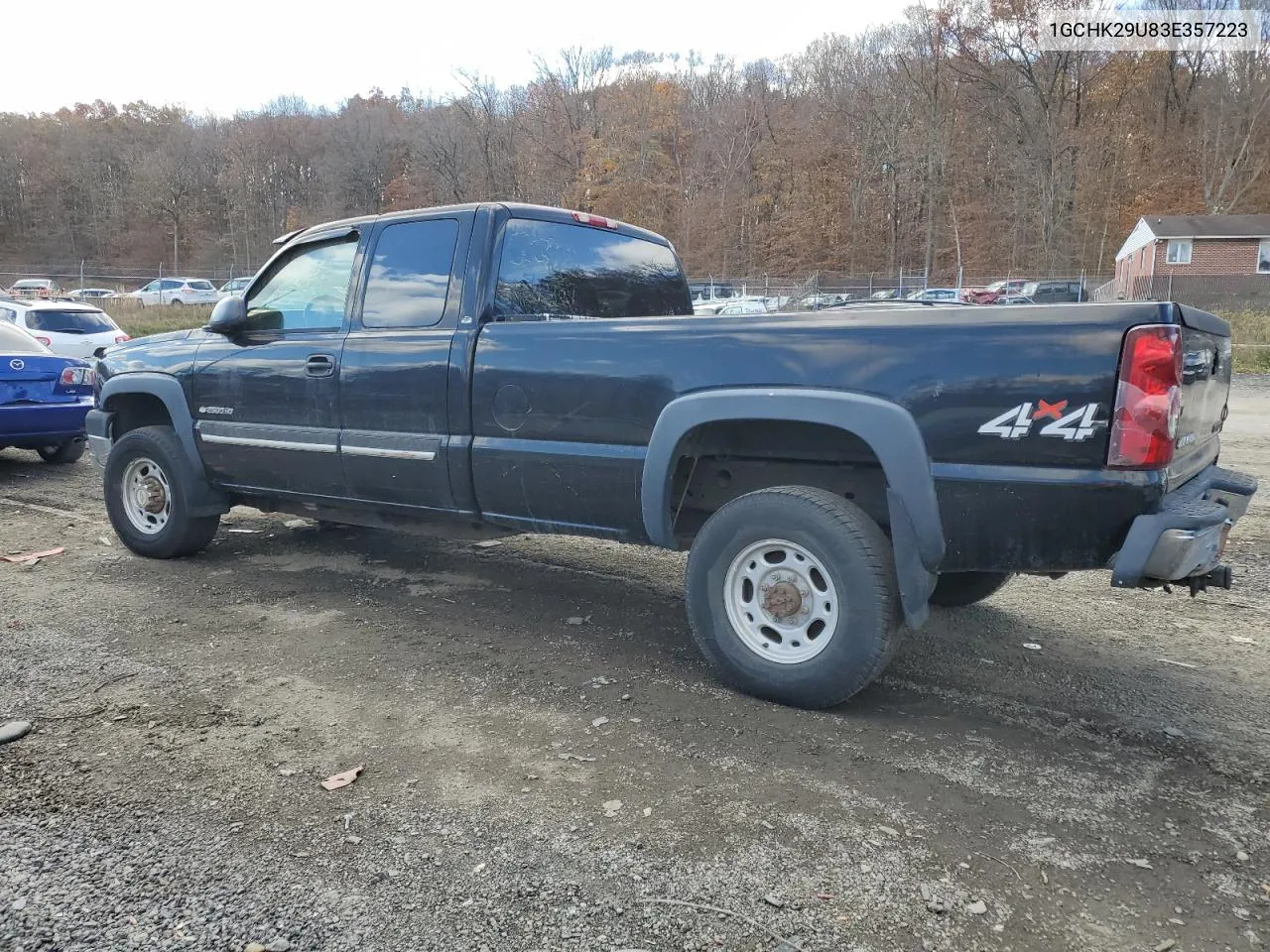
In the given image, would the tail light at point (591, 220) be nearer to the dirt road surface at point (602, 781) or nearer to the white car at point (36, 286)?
the dirt road surface at point (602, 781)

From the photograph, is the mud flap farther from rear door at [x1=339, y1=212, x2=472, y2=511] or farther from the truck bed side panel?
rear door at [x1=339, y1=212, x2=472, y2=511]

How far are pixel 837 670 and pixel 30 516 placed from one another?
22.0 ft

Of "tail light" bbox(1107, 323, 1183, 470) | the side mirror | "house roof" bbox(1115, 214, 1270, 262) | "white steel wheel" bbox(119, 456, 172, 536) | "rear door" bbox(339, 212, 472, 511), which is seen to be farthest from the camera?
"house roof" bbox(1115, 214, 1270, 262)

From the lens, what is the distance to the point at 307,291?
17.1 feet

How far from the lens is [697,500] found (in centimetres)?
426

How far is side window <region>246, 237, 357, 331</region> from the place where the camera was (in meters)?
5.05

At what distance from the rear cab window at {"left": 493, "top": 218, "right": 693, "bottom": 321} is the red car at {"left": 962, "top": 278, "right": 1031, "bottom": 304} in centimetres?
3134

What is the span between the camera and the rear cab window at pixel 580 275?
4.56 meters

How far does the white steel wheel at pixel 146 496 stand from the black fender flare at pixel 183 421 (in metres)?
0.24

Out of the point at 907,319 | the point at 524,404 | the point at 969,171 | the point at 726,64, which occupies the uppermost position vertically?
the point at 726,64

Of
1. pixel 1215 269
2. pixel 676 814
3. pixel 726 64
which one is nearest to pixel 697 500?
pixel 676 814

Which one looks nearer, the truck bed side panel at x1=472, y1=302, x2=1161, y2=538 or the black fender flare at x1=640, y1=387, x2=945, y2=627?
the truck bed side panel at x1=472, y1=302, x2=1161, y2=538

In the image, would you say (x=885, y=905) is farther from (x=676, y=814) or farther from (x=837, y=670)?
(x=837, y=670)

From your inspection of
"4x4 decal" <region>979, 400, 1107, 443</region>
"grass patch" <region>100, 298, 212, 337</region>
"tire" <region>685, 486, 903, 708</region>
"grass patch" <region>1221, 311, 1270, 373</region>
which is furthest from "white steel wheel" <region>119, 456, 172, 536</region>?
"grass patch" <region>100, 298, 212, 337</region>
